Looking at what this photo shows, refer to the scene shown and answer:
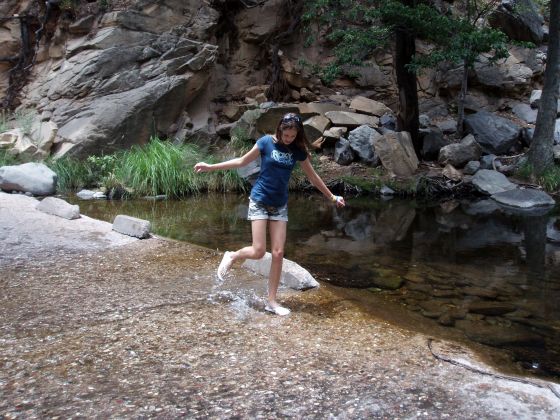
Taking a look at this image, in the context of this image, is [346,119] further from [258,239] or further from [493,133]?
[258,239]

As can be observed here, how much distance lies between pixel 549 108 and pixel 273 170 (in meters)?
10.2

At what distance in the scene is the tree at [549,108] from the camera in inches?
463

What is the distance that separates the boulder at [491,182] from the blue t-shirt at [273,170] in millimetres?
8634

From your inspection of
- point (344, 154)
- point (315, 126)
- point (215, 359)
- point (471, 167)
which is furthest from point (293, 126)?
point (315, 126)

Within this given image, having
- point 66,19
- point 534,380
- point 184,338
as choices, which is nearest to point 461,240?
point 534,380

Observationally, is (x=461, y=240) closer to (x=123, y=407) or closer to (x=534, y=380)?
(x=534, y=380)

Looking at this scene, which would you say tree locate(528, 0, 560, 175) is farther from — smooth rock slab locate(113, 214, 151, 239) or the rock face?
smooth rock slab locate(113, 214, 151, 239)

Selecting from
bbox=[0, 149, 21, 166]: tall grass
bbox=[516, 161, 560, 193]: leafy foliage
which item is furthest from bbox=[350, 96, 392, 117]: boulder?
bbox=[0, 149, 21, 166]: tall grass

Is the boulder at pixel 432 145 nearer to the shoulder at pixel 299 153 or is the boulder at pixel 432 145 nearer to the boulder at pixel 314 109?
the boulder at pixel 314 109

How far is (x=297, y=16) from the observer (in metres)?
16.5

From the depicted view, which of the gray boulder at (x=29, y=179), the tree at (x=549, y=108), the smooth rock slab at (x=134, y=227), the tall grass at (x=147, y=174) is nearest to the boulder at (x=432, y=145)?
the tree at (x=549, y=108)

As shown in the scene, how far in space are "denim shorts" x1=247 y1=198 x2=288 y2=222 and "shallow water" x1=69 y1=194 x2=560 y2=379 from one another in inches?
27.6

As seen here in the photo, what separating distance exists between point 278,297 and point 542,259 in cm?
398

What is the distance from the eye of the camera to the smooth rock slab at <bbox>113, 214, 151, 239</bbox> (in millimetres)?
6098
